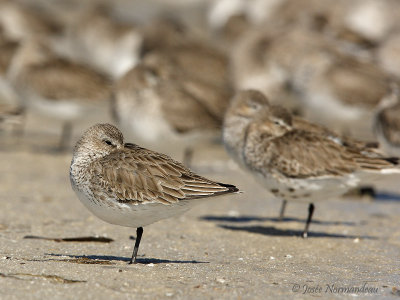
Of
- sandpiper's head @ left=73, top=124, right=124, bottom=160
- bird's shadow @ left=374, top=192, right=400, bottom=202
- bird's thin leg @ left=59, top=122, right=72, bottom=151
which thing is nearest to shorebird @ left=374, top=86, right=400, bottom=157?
bird's shadow @ left=374, top=192, right=400, bottom=202

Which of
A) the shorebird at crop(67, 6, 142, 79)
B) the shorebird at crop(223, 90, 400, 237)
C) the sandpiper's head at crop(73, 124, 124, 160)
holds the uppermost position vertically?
the shorebird at crop(67, 6, 142, 79)

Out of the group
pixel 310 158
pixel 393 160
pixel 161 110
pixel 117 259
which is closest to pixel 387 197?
pixel 393 160


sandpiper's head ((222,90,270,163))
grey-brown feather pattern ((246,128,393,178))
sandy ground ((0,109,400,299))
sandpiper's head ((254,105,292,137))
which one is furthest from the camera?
sandpiper's head ((222,90,270,163))

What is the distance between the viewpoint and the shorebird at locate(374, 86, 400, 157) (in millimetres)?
12008

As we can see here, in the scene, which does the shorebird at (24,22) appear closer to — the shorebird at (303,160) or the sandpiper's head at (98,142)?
the shorebird at (303,160)

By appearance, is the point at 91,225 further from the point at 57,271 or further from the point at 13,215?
the point at 57,271

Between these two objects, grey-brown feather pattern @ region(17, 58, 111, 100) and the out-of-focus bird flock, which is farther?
grey-brown feather pattern @ region(17, 58, 111, 100)

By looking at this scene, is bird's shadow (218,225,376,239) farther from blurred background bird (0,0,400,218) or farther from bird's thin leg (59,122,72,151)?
bird's thin leg (59,122,72,151)

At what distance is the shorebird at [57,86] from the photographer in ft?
49.0

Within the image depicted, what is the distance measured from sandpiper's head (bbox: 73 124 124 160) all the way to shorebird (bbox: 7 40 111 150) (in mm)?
7515

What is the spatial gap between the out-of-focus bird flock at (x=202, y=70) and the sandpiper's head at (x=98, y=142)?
3275mm

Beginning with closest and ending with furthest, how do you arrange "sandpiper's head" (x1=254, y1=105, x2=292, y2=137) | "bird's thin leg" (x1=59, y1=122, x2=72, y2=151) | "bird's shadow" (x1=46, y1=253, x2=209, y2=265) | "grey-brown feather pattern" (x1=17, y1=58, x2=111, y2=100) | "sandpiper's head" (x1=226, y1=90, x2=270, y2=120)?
"bird's shadow" (x1=46, y1=253, x2=209, y2=265) → "sandpiper's head" (x1=254, y1=105, x2=292, y2=137) → "sandpiper's head" (x1=226, y1=90, x2=270, y2=120) → "grey-brown feather pattern" (x1=17, y1=58, x2=111, y2=100) → "bird's thin leg" (x1=59, y1=122, x2=72, y2=151)

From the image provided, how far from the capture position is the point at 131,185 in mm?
7188

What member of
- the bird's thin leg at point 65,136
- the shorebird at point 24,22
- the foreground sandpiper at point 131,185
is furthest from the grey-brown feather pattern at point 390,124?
the shorebird at point 24,22
